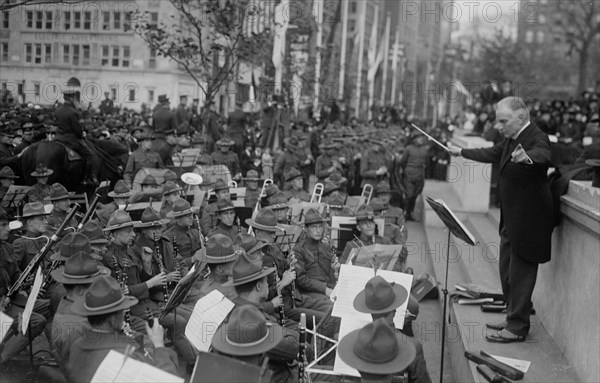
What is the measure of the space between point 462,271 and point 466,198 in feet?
14.4

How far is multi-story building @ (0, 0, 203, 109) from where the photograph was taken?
14305 millimetres

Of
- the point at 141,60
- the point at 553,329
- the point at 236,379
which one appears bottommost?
the point at 553,329

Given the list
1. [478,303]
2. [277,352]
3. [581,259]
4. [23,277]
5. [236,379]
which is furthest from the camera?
[478,303]

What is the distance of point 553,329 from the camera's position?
7.43 meters

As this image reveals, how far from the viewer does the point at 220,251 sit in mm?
7176

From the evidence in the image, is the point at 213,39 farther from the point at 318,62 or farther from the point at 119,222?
the point at 318,62

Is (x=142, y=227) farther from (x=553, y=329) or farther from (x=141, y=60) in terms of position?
(x=141, y=60)

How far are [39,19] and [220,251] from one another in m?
10.4

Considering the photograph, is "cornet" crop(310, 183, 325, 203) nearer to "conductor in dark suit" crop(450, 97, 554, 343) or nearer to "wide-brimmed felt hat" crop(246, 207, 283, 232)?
"wide-brimmed felt hat" crop(246, 207, 283, 232)

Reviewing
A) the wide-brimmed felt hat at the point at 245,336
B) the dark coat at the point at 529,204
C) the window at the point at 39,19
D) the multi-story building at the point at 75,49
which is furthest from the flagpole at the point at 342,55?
the wide-brimmed felt hat at the point at 245,336

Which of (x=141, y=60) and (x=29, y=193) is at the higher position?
(x=141, y=60)

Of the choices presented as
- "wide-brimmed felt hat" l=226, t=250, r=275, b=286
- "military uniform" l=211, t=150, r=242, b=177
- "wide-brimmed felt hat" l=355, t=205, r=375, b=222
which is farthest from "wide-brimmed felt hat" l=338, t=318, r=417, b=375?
"military uniform" l=211, t=150, r=242, b=177

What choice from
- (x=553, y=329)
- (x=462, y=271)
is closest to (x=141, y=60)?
(x=462, y=271)

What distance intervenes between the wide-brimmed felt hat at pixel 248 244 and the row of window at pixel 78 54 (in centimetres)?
770
